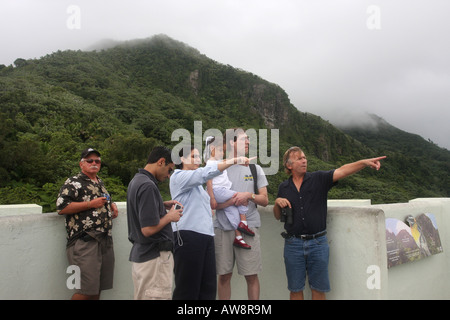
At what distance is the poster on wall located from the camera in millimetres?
3801

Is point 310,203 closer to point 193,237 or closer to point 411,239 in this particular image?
Result: point 193,237

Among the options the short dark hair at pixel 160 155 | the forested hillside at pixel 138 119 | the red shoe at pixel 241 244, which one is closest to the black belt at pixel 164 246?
the short dark hair at pixel 160 155

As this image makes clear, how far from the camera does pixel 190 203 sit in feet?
9.64

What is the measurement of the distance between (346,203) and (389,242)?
307 centimetres

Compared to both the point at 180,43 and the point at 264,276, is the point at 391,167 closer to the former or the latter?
the point at 180,43

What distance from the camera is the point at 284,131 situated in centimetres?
9200

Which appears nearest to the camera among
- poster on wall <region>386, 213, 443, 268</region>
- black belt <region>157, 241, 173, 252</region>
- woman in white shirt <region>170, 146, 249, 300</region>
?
black belt <region>157, 241, 173, 252</region>

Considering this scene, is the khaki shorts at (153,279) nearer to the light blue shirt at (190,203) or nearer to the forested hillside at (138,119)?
the light blue shirt at (190,203)

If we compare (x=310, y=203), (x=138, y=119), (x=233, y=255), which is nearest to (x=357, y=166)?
(x=310, y=203)

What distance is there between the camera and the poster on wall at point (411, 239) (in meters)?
3.80

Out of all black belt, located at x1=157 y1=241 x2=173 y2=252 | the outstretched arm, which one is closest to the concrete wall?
the outstretched arm

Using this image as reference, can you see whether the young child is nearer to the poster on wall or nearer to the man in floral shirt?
the man in floral shirt

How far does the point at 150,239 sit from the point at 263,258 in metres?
1.49

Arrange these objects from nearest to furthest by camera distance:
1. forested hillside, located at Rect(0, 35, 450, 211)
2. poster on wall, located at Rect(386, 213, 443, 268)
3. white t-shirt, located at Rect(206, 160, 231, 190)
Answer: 1. white t-shirt, located at Rect(206, 160, 231, 190)
2. poster on wall, located at Rect(386, 213, 443, 268)
3. forested hillside, located at Rect(0, 35, 450, 211)
